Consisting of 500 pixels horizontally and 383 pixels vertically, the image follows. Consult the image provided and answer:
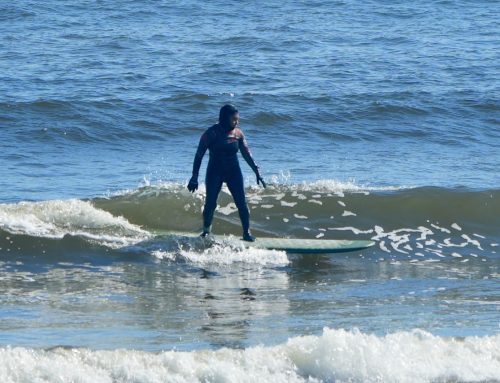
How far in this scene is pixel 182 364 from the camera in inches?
367

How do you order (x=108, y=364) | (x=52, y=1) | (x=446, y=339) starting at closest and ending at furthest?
(x=108, y=364), (x=446, y=339), (x=52, y=1)

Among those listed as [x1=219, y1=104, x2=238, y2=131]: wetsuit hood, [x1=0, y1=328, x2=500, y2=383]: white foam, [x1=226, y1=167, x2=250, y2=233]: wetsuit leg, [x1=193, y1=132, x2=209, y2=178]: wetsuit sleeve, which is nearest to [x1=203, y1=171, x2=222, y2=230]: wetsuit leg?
[x1=226, y1=167, x2=250, y2=233]: wetsuit leg

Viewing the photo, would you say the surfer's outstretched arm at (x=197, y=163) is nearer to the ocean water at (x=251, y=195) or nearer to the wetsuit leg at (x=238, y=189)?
the wetsuit leg at (x=238, y=189)

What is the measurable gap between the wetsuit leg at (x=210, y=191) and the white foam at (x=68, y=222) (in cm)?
96

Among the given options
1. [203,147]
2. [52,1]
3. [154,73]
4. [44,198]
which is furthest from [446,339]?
[52,1]

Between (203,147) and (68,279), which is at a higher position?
(203,147)

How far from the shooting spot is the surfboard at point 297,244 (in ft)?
45.7

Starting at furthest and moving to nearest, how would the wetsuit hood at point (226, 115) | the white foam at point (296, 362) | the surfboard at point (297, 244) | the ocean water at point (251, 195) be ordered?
the surfboard at point (297, 244) → the wetsuit hood at point (226, 115) → the ocean water at point (251, 195) → the white foam at point (296, 362)

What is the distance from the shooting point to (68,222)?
49.5 ft

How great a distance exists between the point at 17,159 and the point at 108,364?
1115 centimetres

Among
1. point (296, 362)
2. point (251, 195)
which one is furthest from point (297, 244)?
point (296, 362)

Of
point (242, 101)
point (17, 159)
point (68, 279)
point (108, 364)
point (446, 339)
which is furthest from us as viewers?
point (242, 101)

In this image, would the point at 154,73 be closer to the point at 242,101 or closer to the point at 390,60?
the point at 242,101

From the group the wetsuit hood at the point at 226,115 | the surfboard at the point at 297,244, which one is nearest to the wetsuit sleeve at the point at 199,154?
the wetsuit hood at the point at 226,115
